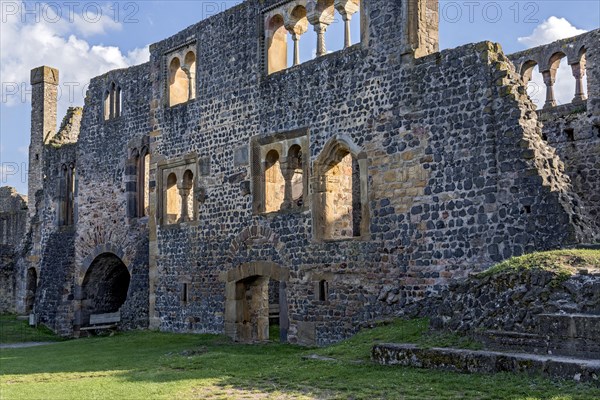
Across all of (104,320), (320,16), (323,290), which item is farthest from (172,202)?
(320,16)

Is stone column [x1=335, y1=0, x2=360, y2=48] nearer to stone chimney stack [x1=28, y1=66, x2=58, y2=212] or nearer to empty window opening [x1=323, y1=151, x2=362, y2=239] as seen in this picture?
empty window opening [x1=323, y1=151, x2=362, y2=239]

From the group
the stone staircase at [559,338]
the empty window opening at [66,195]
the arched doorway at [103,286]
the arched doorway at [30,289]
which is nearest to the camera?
the stone staircase at [559,338]

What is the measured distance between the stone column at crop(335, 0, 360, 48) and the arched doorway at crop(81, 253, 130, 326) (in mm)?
11715

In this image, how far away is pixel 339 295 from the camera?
49.5ft

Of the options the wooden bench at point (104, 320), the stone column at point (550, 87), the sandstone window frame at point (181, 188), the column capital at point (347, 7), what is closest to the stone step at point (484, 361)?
the column capital at point (347, 7)

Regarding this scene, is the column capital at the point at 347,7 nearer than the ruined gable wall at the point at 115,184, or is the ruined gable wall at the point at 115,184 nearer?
the column capital at the point at 347,7

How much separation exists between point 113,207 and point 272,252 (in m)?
8.17

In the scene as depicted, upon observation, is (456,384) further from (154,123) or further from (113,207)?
(113,207)

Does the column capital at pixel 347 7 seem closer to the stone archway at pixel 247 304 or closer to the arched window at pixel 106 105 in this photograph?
the stone archway at pixel 247 304

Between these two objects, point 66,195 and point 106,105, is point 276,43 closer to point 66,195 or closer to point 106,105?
point 106,105

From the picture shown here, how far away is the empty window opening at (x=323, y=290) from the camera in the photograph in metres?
15.4

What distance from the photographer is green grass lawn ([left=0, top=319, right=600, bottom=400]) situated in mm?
8156

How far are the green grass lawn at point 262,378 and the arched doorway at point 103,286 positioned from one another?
8.29m

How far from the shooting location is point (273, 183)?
1766 centimetres
